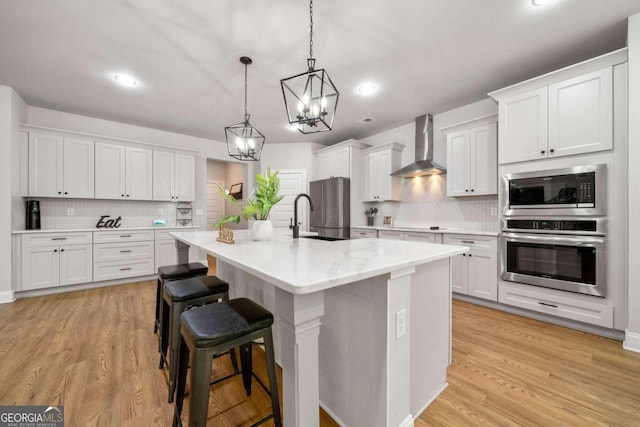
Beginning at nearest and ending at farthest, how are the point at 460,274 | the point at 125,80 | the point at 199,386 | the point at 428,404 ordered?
the point at 199,386 < the point at 428,404 < the point at 125,80 < the point at 460,274

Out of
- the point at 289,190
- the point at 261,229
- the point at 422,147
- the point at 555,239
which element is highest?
the point at 422,147

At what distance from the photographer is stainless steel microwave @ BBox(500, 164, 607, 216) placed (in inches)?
93.0

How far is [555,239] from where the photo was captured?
258cm

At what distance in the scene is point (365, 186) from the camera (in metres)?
5.00

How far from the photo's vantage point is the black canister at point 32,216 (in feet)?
12.3

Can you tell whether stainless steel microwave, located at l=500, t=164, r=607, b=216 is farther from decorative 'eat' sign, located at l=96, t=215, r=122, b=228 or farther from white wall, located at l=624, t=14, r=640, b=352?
decorative 'eat' sign, located at l=96, t=215, r=122, b=228

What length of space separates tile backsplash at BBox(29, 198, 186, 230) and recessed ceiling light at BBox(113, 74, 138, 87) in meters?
2.29

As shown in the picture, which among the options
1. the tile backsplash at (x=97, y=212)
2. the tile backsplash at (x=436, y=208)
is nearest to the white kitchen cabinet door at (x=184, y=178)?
the tile backsplash at (x=97, y=212)

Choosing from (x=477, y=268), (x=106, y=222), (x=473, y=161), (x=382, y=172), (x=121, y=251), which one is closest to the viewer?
(x=477, y=268)

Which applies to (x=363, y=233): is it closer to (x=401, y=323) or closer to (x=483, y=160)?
(x=483, y=160)

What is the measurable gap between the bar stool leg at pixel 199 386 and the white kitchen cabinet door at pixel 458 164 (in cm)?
367

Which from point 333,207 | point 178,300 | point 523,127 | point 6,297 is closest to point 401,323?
point 178,300

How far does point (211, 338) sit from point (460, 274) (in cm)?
327

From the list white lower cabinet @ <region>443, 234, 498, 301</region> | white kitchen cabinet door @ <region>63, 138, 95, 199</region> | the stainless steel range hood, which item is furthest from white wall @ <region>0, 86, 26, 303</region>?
white lower cabinet @ <region>443, 234, 498, 301</region>
